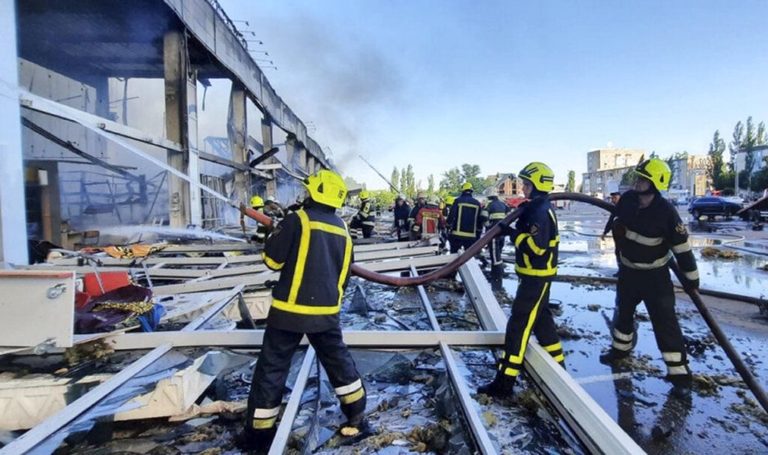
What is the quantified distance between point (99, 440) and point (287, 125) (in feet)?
62.1

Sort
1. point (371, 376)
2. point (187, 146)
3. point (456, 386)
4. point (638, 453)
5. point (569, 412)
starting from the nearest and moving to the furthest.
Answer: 1. point (638, 453)
2. point (569, 412)
3. point (456, 386)
4. point (371, 376)
5. point (187, 146)

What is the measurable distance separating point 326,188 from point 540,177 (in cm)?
166

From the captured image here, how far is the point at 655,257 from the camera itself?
3414mm

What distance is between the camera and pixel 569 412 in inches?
83.2

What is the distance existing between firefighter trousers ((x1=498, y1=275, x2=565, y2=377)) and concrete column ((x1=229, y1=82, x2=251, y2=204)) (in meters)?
12.8

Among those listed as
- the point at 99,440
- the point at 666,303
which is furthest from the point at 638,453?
the point at 99,440

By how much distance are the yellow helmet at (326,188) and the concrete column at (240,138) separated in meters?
12.6

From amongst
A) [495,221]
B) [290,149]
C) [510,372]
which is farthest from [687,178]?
[510,372]

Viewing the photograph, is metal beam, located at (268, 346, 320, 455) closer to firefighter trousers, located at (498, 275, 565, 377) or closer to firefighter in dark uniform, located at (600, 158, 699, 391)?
firefighter trousers, located at (498, 275, 565, 377)

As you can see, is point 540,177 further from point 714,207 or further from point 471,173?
point 471,173

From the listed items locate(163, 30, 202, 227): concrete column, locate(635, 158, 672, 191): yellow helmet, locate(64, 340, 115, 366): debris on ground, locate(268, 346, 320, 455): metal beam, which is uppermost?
locate(163, 30, 202, 227): concrete column

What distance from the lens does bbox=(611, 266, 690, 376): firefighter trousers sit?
3.27 m

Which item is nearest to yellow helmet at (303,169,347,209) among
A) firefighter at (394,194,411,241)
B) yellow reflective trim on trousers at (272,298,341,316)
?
yellow reflective trim on trousers at (272,298,341,316)

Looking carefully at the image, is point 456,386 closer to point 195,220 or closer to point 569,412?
point 569,412
